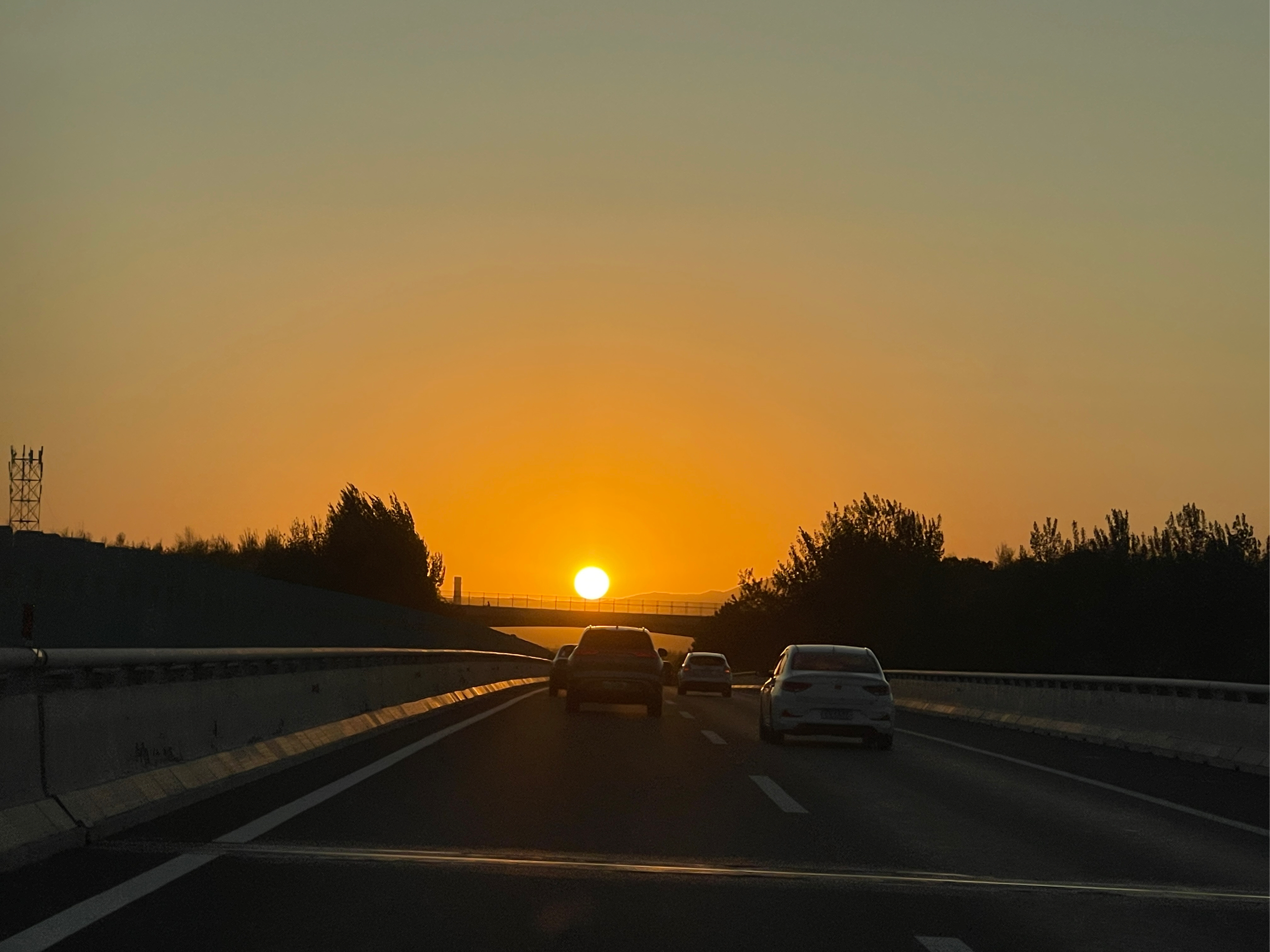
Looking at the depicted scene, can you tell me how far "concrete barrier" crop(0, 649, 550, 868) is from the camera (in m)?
7.93

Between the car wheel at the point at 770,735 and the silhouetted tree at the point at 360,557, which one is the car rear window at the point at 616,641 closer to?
the car wheel at the point at 770,735

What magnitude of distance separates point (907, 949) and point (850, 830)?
4.14 m

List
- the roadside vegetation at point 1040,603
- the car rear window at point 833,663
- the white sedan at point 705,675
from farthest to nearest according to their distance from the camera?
the roadside vegetation at point 1040,603 → the white sedan at point 705,675 → the car rear window at point 833,663

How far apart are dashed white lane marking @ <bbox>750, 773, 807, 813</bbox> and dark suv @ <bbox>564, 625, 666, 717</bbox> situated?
11.7m

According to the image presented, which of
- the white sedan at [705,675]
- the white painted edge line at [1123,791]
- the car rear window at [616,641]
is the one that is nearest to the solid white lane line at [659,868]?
the white painted edge line at [1123,791]

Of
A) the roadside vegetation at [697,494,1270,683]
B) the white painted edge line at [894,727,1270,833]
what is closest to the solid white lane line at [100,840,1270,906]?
the white painted edge line at [894,727,1270,833]

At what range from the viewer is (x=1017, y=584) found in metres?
106

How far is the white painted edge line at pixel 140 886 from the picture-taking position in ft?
20.0

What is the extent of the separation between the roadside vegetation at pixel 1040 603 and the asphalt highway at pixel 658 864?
2668 inches

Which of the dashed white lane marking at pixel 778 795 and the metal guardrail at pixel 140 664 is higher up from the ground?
the metal guardrail at pixel 140 664

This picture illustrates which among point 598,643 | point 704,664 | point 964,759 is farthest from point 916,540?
point 964,759

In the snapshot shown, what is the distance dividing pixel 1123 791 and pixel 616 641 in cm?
1495

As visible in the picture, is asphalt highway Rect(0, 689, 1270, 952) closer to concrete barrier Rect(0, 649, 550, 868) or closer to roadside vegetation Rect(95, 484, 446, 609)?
concrete barrier Rect(0, 649, 550, 868)

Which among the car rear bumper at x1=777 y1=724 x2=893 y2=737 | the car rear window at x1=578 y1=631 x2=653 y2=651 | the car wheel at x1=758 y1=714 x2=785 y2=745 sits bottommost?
the car wheel at x1=758 y1=714 x2=785 y2=745
